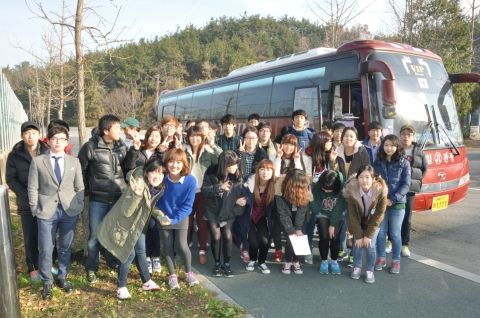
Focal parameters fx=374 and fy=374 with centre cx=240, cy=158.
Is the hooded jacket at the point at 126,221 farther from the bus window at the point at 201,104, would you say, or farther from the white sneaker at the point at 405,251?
the bus window at the point at 201,104

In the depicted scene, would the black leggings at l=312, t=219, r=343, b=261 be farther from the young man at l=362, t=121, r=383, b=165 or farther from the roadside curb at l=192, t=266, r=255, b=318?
the roadside curb at l=192, t=266, r=255, b=318

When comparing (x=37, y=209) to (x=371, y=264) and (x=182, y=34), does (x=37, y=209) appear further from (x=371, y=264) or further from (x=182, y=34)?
(x=182, y=34)

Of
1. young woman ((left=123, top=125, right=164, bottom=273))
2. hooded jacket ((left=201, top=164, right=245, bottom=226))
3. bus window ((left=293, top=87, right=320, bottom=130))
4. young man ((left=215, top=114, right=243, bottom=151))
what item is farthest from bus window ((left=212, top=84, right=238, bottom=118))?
hooded jacket ((left=201, top=164, right=245, bottom=226))

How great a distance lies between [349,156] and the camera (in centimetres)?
522

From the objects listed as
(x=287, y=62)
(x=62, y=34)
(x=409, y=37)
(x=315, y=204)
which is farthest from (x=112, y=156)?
(x=409, y=37)

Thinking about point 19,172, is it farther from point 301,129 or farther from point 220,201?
point 301,129

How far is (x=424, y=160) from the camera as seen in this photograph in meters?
4.93

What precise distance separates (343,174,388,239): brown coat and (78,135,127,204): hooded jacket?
2583mm

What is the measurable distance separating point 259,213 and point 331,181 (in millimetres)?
937

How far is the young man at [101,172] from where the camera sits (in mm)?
3998

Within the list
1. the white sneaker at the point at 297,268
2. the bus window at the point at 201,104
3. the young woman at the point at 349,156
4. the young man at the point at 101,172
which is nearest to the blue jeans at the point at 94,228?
the young man at the point at 101,172

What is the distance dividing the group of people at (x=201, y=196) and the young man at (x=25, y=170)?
0.04 ft

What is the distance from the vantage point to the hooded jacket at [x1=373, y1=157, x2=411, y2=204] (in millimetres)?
4438

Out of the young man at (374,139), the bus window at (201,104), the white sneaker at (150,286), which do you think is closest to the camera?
the white sneaker at (150,286)
